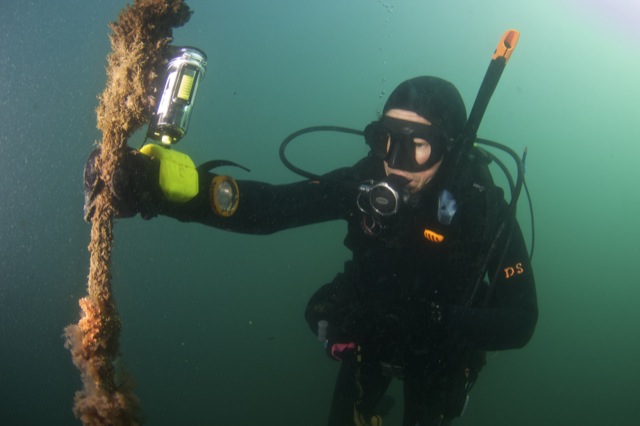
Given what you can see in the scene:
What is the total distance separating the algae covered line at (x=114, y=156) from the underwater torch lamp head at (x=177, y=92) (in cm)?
5

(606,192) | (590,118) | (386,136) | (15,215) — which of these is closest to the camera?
(386,136)

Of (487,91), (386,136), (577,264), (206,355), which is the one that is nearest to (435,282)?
(386,136)

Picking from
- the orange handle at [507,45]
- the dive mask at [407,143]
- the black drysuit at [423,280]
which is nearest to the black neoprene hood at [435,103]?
the dive mask at [407,143]

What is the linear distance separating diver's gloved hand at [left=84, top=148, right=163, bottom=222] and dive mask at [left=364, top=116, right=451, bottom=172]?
1.86 metres

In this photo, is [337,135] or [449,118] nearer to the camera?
[449,118]

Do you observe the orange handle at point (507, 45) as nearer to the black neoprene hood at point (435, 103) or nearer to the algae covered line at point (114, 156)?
the black neoprene hood at point (435, 103)

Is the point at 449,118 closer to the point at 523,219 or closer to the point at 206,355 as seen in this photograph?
the point at 206,355

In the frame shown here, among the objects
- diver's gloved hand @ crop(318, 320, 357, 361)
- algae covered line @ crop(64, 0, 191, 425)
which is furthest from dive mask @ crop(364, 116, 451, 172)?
algae covered line @ crop(64, 0, 191, 425)

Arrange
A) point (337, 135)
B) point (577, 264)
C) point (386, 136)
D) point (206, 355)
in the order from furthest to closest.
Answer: point (577, 264)
point (337, 135)
point (206, 355)
point (386, 136)

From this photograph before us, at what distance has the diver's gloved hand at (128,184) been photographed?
1.41 metres

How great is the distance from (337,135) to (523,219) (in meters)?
20.6

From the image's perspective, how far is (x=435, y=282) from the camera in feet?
10.1

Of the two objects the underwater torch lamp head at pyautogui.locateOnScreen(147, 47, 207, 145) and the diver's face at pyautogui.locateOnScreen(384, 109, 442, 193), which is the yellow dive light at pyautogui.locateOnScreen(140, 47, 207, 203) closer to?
the underwater torch lamp head at pyautogui.locateOnScreen(147, 47, 207, 145)

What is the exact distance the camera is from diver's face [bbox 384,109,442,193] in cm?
Result: 295
